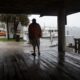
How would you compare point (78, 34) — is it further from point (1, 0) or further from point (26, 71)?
point (26, 71)

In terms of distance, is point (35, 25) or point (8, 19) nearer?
point (35, 25)

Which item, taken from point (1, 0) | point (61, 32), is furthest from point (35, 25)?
point (61, 32)

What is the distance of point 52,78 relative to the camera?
7355 millimetres

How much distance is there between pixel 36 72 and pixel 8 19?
2592 cm

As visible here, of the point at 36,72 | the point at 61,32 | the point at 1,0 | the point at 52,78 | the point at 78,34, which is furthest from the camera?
the point at 78,34

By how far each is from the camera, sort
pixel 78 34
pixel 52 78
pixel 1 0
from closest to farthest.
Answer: pixel 52 78 < pixel 1 0 < pixel 78 34

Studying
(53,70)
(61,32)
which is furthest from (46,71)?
(61,32)

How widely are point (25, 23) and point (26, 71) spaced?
25709mm

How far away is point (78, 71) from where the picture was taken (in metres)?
8.55

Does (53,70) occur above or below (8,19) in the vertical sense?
below

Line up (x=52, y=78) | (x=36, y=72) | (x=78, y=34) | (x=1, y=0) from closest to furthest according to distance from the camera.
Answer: (x=52, y=78) → (x=36, y=72) → (x=1, y=0) → (x=78, y=34)

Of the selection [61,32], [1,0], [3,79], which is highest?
[1,0]

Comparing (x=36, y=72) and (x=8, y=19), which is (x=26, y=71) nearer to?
(x=36, y=72)

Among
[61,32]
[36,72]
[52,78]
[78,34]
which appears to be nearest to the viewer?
[52,78]
